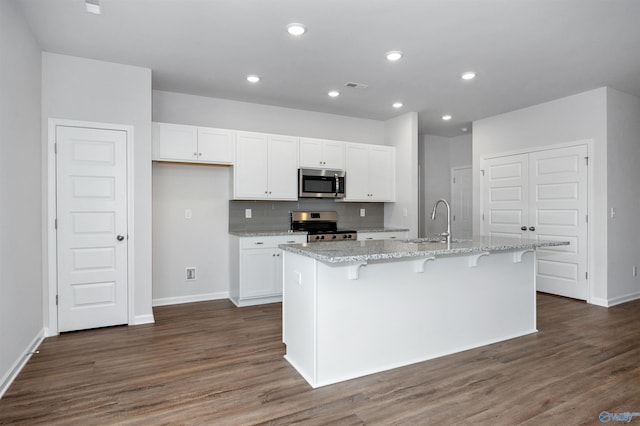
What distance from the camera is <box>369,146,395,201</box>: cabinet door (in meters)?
5.49

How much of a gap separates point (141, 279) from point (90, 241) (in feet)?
1.97

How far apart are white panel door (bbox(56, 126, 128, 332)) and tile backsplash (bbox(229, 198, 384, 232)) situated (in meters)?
1.49

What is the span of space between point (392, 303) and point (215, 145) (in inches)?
114

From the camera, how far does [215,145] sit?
4.42m

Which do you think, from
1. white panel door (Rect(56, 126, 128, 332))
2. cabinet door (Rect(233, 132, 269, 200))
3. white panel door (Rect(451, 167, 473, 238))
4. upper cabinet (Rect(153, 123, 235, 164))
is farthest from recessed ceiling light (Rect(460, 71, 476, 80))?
white panel door (Rect(56, 126, 128, 332))

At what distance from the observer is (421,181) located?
23.5 feet

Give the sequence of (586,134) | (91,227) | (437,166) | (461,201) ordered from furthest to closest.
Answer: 1. (437,166)
2. (461,201)
3. (586,134)
4. (91,227)

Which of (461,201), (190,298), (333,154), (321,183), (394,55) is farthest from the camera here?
(461,201)

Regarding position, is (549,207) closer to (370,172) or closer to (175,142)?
(370,172)

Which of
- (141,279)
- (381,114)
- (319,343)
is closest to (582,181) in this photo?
(381,114)

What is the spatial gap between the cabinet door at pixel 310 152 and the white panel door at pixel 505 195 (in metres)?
2.74

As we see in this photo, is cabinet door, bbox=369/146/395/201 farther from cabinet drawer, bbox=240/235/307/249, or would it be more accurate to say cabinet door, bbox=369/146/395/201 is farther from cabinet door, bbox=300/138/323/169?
cabinet drawer, bbox=240/235/307/249

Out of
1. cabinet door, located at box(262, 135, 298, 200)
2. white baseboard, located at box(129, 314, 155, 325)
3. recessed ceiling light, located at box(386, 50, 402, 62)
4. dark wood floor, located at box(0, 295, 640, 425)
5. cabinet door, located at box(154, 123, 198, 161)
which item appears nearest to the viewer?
dark wood floor, located at box(0, 295, 640, 425)

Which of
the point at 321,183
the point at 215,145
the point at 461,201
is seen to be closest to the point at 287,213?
the point at 321,183
